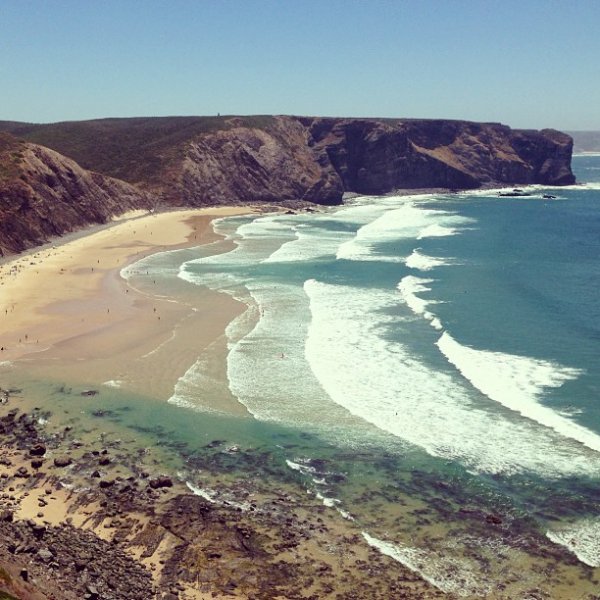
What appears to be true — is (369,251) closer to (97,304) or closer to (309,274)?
(309,274)

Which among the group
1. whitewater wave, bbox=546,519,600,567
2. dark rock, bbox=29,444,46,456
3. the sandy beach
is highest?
the sandy beach

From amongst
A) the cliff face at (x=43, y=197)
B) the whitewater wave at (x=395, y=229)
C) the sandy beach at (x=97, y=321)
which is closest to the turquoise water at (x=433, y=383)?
the whitewater wave at (x=395, y=229)

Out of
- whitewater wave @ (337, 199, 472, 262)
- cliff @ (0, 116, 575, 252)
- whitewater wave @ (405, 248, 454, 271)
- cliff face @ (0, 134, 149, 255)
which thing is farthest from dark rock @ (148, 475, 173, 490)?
cliff @ (0, 116, 575, 252)

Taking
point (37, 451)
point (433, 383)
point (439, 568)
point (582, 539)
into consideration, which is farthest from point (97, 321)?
point (582, 539)

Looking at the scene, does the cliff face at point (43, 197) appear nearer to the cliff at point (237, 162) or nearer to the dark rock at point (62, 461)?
the cliff at point (237, 162)

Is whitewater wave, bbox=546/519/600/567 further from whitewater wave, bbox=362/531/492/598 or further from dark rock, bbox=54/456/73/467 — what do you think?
dark rock, bbox=54/456/73/467

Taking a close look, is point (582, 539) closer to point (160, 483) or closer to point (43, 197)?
point (160, 483)
